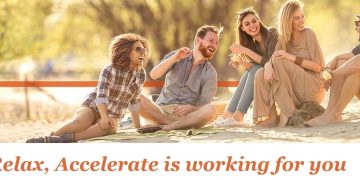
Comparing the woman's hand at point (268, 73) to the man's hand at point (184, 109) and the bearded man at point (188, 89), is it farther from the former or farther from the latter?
the man's hand at point (184, 109)

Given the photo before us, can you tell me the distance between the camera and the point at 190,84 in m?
4.45

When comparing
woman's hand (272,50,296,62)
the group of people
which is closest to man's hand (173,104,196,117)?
the group of people

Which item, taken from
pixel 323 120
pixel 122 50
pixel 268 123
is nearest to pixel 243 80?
pixel 268 123

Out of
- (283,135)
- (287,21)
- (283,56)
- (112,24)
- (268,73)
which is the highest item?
(112,24)

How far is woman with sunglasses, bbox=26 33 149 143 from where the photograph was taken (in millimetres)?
4133

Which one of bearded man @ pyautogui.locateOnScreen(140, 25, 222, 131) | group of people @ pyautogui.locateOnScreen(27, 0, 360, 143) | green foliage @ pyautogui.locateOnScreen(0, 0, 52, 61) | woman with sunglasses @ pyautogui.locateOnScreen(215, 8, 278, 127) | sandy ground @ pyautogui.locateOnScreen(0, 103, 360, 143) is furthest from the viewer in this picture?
green foliage @ pyautogui.locateOnScreen(0, 0, 52, 61)

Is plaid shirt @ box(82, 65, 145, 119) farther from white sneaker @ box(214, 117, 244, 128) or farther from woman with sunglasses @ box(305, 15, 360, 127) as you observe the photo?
woman with sunglasses @ box(305, 15, 360, 127)

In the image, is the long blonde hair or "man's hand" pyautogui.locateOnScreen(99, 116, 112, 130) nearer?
"man's hand" pyautogui.locateOnScreen(99, 116, 112, 130)

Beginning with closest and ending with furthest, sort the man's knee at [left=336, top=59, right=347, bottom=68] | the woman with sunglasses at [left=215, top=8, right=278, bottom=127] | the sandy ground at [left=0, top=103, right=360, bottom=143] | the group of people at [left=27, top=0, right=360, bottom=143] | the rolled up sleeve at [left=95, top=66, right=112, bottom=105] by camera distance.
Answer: the sandy ground at [left=0, top=103, right=360, bottom=143] → the rolled up sleeve at [left=95, top=66, right=112, bottom=105] → the group of people at [left=27, top=0, right=360, bottom=143] → the man's knee at [left=336, top=59, right=347, bottom=68] → the woman with sunglasses at [left=215, top=8, right=278, bottom=127]

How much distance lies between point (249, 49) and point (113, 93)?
114cm

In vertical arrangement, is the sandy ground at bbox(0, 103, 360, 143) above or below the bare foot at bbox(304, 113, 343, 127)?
below

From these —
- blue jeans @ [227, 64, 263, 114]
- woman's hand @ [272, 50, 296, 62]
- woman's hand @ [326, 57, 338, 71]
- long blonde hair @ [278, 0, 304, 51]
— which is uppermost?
long blonde hair @ [278, 0, 304, 51]

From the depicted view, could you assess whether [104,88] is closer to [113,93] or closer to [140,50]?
[113,93]

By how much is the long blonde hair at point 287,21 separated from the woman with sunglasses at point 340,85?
37 centimetres
